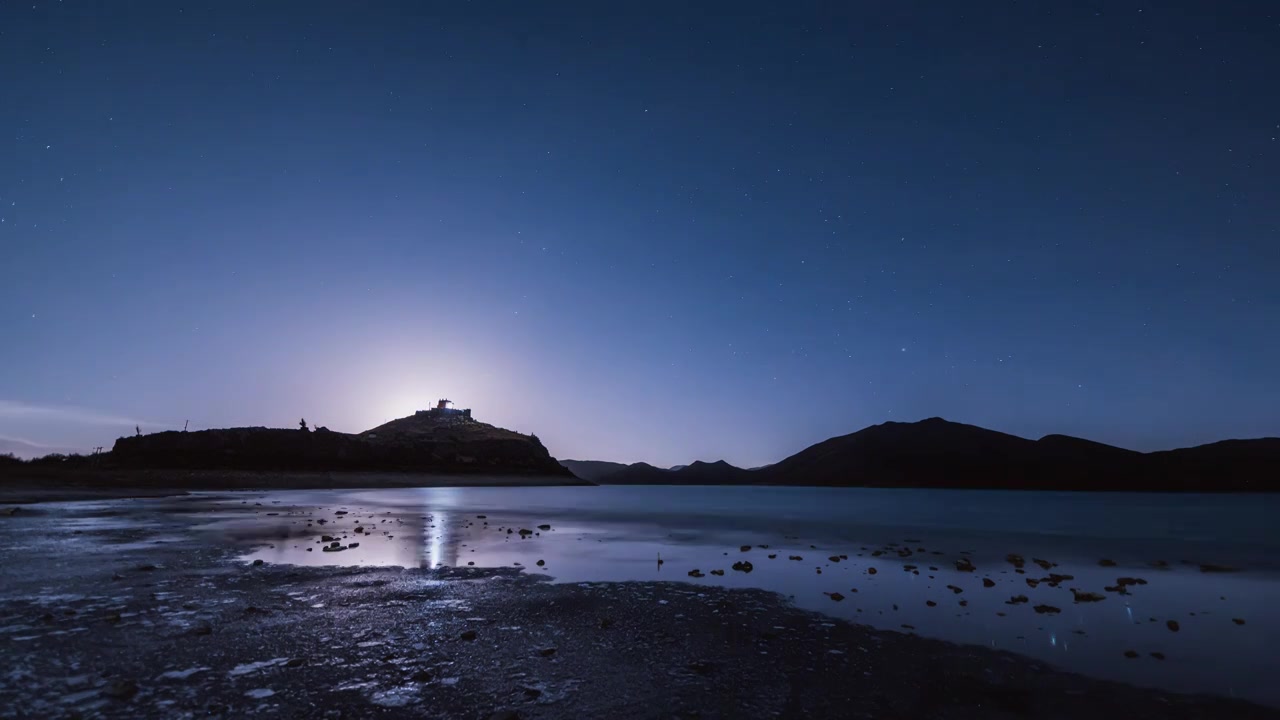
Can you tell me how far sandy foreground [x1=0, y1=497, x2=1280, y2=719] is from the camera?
342 inches

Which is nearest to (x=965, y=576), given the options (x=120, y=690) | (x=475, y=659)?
(x=475, y=659)

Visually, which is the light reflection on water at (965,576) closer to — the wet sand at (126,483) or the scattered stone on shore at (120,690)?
the scattered stone on shore at (120,690)

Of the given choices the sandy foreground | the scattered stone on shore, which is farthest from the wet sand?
the scattered stone on shore

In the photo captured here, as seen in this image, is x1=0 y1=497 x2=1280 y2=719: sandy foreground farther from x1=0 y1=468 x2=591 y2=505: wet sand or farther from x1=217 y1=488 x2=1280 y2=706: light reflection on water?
x1=0 y1=468 x2=591 y2=505: wet sand

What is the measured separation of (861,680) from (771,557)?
1865cm

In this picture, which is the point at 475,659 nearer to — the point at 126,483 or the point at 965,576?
the point at 965,576

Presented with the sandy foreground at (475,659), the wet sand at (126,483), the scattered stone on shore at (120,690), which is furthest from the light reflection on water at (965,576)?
the wet sand at (126,483)

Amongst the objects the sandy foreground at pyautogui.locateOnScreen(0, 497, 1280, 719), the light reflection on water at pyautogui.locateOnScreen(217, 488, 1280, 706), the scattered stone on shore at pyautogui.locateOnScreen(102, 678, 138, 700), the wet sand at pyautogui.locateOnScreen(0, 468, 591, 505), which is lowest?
the light reflection on water at pyautogui.locateOnScreen(217, 488, 1280, 706)

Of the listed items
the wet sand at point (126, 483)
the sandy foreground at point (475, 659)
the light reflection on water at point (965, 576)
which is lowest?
the light reflection on water at point (965, 576)

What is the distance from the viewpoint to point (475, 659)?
10.8 m

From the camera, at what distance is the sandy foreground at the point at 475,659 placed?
8688 mm

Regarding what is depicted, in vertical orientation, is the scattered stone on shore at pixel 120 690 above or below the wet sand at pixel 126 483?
below

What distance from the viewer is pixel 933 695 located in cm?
952

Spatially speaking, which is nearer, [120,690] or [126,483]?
[120,690]
